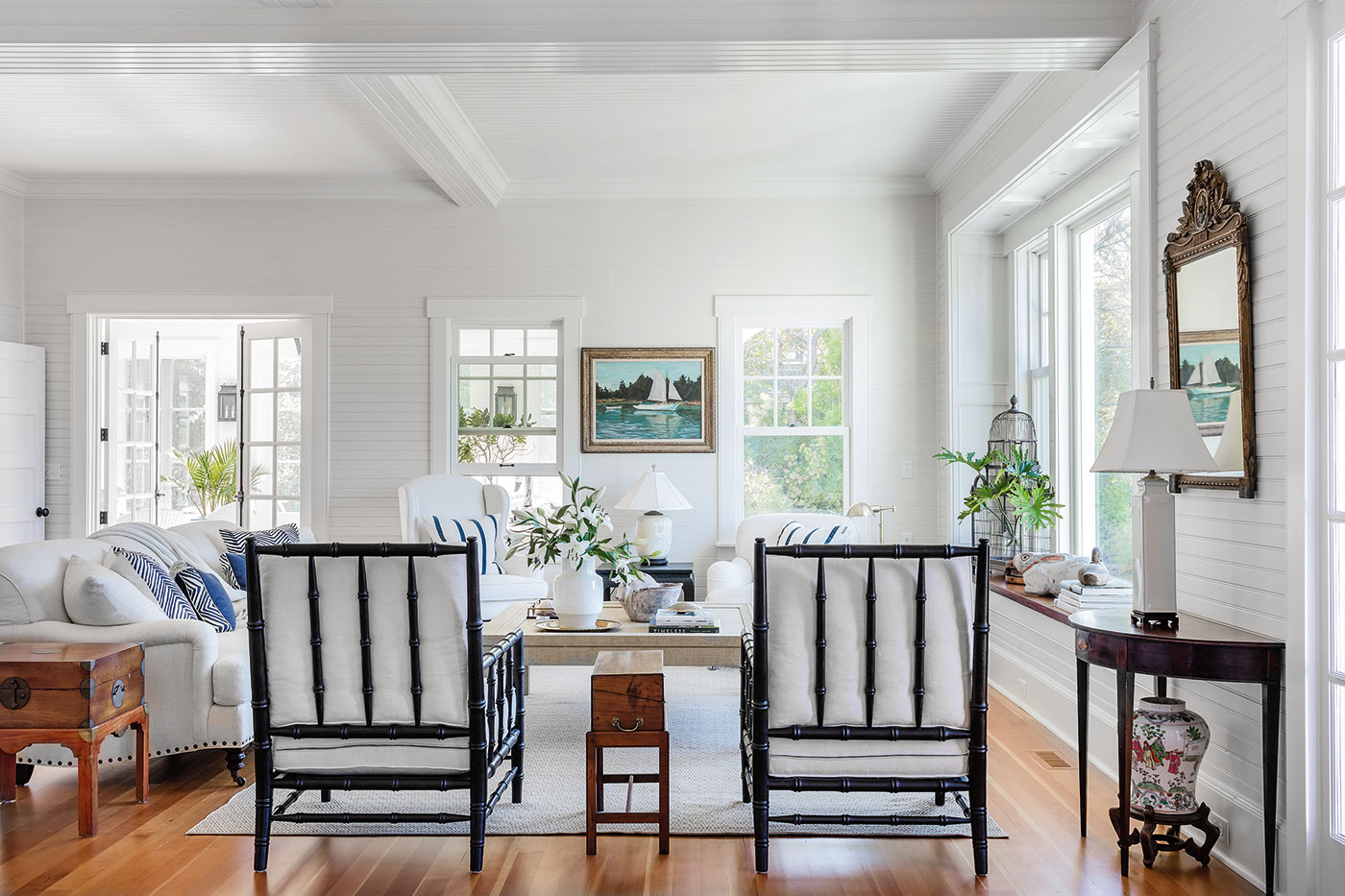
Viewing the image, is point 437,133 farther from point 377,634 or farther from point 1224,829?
point 1224,829

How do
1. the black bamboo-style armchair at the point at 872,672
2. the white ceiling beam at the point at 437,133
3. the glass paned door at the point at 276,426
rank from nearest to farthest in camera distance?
the black bamboo-style armchair at the point at 872,672 → the white ceiling beam at the point at 437,133 → the glass paned door at the point at 276,426

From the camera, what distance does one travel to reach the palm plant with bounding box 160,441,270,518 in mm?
8469

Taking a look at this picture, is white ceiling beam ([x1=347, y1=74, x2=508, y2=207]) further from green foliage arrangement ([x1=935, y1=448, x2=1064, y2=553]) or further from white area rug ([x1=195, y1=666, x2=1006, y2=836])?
green foliage arrangement ([x1=935, y1=448, x2=1064, y2=553])

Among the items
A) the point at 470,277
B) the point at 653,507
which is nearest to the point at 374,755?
the point at 653,507

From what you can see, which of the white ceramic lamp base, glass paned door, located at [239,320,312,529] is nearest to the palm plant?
glass paned door, located at [239,320,312,529]

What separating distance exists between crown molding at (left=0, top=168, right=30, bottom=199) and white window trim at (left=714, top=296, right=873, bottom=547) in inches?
180

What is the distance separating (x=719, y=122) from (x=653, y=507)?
7.31 feet

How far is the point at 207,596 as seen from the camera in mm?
4297

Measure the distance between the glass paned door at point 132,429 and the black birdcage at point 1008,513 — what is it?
5.40m

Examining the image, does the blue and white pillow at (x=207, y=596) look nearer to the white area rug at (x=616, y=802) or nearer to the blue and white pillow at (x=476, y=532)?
the white area rug at (x=616, y=802)

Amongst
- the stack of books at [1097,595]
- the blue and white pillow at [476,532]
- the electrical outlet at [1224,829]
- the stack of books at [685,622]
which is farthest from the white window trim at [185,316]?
the electrical outlet at [1224,829]

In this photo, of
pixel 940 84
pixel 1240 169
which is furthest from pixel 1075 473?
pixel 1240 169

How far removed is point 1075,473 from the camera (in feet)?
17.0

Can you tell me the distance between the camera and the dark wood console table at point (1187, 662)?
257 cm
